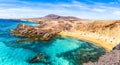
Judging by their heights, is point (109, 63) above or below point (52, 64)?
above

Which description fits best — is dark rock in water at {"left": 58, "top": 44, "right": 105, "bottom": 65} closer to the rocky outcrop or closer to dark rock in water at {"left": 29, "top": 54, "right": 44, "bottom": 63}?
dark rock in water at {"left": 29, "top": 54, "right": 44, "bottom": 63}

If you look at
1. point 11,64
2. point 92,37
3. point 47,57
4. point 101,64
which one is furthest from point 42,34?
point 101,64

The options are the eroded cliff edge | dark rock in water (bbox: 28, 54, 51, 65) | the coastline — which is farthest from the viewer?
the eroded cliff edge

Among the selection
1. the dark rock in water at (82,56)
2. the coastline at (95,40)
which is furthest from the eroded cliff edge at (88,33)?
the dark rock in water at (82,56)

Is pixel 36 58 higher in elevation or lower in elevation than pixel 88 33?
lower

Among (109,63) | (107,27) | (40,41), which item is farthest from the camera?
(107,27)

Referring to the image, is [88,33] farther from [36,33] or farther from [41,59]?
[41,59]

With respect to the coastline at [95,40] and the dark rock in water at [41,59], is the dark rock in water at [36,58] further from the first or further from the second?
the coastline at [95,40]

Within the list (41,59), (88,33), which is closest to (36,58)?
(41,59)

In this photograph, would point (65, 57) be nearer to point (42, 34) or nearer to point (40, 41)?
point (40, 41)

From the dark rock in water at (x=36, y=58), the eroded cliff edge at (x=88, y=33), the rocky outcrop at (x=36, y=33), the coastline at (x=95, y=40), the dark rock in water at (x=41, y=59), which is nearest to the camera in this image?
the dark rock in water at (x=41, y=59)

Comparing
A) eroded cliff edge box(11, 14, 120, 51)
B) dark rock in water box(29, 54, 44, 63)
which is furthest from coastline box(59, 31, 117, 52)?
dark rock in water box(29, 54, 44, 63)
